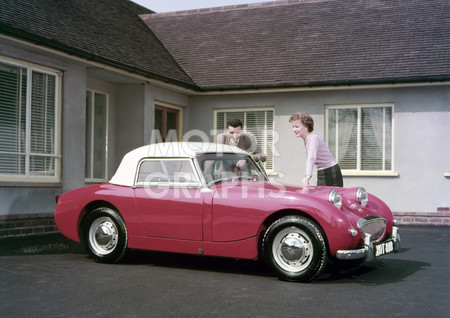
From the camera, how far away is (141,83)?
13195 mm

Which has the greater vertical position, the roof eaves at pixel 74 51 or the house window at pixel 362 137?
the roof eaves at pixel 74 51

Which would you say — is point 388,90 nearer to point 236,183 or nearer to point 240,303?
point 236,183

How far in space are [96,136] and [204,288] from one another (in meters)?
8.41

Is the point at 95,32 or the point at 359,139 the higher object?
the point at 95,32

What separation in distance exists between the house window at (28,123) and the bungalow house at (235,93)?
0.02 m

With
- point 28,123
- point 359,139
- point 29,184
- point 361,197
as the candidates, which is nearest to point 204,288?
point 361,197

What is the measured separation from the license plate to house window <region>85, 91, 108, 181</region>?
8.26 m

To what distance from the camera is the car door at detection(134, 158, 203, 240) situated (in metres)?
6.21

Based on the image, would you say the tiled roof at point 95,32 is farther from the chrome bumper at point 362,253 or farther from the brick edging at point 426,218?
the chrome bumper at point 362,253

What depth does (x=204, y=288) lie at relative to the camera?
5391mm

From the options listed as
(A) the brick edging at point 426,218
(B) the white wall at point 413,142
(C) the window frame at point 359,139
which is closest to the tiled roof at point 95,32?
(C) the window frame at point 359,139

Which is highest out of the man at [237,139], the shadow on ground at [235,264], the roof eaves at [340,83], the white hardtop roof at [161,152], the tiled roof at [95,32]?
the tiled roof at [95,32]

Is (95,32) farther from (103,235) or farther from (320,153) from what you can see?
(320,153)

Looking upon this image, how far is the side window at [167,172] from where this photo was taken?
21.2ft
